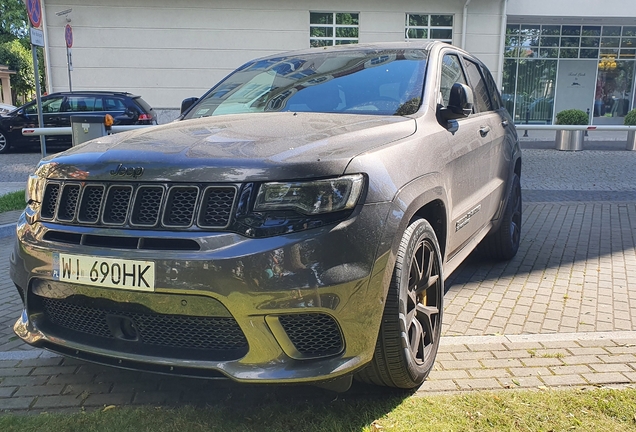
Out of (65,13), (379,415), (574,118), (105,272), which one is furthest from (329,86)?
(65,13)

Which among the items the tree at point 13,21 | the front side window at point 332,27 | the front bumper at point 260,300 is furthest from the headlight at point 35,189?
the tree at point 13,21

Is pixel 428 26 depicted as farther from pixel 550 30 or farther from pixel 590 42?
pixel 590 42

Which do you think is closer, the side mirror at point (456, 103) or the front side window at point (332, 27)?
the side mirror at point (456, 103)

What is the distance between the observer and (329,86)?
362 cm

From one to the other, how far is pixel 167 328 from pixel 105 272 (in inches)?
13.8

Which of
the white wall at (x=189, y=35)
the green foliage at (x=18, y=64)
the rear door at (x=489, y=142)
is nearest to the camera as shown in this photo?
the rear door at (x=489, y=142)

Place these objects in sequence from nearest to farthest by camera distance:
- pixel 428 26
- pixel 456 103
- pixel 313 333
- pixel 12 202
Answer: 1. pixel 313 333
2. pixel 456 103
3. pixel 12 202
4. pixel 428 26

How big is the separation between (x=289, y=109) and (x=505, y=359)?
6.56 feet

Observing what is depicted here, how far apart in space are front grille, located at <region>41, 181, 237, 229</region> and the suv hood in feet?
0.15

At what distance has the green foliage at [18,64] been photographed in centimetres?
4262

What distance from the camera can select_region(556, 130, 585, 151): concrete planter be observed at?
14.3 m

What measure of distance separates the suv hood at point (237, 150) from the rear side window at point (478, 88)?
1.64 metres

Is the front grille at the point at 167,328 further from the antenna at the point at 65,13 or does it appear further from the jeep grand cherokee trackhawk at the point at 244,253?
the antenna at the point at 65,13

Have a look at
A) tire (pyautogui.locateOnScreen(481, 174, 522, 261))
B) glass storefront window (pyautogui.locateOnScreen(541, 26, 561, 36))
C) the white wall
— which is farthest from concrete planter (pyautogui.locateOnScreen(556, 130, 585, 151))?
tire (pyautogui.locateOnScreen(481, 174, 522, 261))
